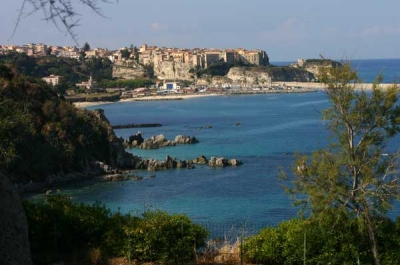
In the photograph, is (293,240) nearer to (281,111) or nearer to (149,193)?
(149,193)

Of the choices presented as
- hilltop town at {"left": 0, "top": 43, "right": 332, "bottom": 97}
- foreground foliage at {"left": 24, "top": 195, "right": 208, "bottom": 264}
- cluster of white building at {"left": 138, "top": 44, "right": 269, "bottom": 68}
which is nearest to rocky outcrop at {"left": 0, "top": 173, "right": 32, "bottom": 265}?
foreground foliage at {"left": 24, "top": 195, "right": 208, "bottom": 264}

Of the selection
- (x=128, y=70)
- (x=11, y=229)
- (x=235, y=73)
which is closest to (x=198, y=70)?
(x=235, y=73)

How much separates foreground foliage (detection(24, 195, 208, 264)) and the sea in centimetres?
150

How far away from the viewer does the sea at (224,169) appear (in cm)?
2541

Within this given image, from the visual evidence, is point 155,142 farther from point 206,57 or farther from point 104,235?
point 206,57

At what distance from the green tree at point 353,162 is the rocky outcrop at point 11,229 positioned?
455 centimetres

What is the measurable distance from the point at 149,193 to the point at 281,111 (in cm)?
4992

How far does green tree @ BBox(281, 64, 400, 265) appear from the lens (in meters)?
8.30

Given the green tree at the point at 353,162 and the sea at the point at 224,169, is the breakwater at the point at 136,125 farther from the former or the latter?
the green tree at the point at 353,162

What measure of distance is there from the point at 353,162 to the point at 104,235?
393 cm

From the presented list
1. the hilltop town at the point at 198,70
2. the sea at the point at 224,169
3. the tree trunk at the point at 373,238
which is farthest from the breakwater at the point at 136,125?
the tree trunk at the point at 373,238

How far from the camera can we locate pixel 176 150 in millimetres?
48844

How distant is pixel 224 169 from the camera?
38250mm

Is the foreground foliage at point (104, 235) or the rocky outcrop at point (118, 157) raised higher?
the foreground foliage at point (104, 235)
